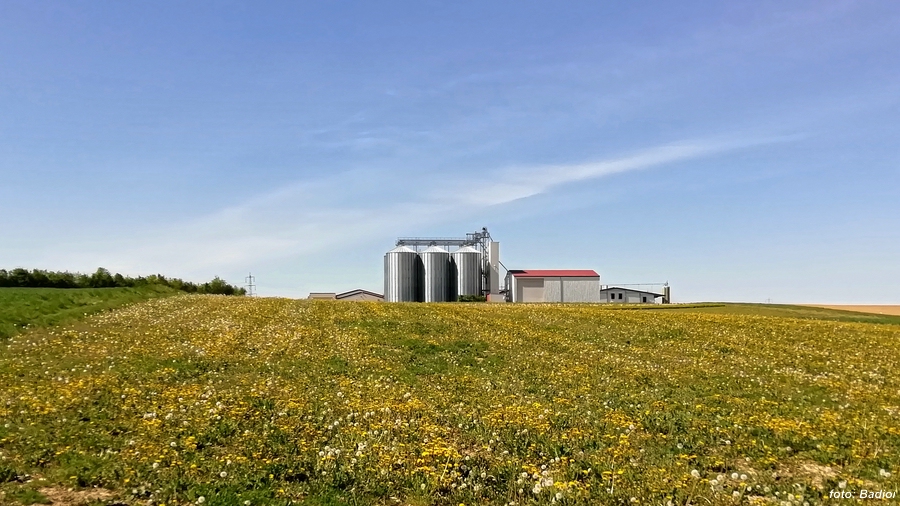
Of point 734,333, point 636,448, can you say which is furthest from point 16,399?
point 734,333

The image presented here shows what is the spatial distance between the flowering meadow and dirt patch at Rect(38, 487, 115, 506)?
0.56 ft

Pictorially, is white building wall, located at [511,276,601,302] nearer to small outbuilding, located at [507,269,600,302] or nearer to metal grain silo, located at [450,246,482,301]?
small outbuilding, located at [507,269,600,302]

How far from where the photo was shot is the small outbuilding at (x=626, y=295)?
359 ft

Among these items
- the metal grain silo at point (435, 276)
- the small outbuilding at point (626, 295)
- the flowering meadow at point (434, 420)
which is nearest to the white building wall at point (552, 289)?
the small outbuilding at point (626, 295)

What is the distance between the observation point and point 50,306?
35.3 m

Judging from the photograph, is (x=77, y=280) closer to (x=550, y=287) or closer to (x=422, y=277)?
(x=422, y=277)

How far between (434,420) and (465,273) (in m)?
89.1

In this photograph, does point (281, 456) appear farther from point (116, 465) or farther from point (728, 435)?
point (728, 435)

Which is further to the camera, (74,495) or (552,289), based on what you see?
(552,289)

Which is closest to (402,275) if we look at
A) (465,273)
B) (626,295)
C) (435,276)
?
(435,276)

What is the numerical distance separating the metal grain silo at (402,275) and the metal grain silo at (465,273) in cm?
651

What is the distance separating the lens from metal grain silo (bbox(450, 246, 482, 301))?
10200 cm

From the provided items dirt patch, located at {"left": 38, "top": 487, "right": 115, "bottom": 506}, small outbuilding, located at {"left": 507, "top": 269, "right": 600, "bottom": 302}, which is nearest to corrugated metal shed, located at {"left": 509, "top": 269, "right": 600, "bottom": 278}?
small outbuilding, located at {"left": 507, "top": 269, "right": 600, "bottom": 302}

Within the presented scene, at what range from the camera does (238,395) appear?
16.1 m
